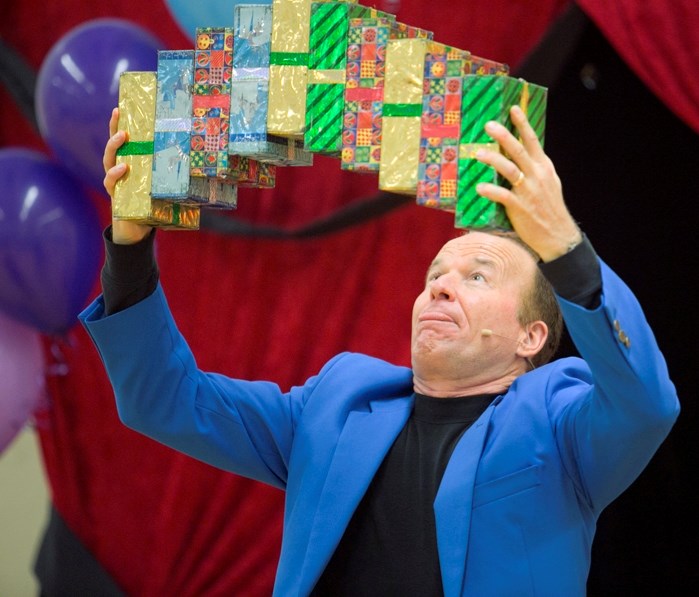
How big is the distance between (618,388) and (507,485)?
27 centimetres

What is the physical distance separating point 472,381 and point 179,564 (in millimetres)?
1736

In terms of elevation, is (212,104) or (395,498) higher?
(212,104)

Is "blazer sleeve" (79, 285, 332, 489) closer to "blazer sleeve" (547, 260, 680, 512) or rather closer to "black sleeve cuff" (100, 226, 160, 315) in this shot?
"black sleeve cuff" (100, 226, 160, 315)

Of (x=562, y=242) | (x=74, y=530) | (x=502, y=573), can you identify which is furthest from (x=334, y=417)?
(x=74, y=530)

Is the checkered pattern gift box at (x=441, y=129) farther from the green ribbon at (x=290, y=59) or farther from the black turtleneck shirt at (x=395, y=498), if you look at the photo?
the black turtleneck shirt at (x=395, y=498)

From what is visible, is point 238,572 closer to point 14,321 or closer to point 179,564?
point 179,564

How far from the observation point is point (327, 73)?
1.75 metres

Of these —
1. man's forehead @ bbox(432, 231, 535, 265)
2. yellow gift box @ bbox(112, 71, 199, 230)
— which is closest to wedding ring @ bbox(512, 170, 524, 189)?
man's forehead @ bbox(432, 231, 535, 265)

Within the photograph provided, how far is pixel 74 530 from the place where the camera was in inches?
143

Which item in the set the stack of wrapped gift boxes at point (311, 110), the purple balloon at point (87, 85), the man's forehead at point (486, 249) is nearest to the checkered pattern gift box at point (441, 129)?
the stack of wrapped gift boxes at point (311, 110)

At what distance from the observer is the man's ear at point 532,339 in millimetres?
2039

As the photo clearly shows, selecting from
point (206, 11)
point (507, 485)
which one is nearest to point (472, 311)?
point (507, 485)

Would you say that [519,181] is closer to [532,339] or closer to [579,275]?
[579,275]

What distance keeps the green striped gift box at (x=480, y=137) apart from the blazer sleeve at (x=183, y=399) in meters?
0.59
